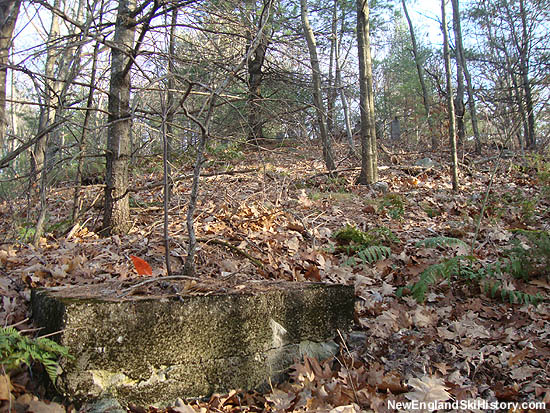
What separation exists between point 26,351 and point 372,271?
3.20 meters

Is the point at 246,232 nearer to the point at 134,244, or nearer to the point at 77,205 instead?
the point at 134,244

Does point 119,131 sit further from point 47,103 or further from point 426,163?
point 426,163

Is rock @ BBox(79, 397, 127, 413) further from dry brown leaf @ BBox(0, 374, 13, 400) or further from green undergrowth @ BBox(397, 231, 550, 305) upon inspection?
green undergrowth @ BBox(397, 231, 550, 305)

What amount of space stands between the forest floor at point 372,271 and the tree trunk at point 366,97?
1.03 metres

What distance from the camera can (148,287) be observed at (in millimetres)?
2686

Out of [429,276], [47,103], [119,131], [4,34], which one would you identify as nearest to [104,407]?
[429,276]

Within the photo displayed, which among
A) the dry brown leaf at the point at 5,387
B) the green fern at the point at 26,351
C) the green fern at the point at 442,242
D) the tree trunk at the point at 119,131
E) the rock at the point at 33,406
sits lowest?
the rock at the point at 33,406

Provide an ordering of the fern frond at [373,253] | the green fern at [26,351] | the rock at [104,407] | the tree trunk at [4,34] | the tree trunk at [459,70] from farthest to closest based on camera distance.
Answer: the tree trunk at [459,70] < the tree trunk at [4,34] < the fern frond at [373,253] < the rock at [104,407] < the green fern at [26,351]

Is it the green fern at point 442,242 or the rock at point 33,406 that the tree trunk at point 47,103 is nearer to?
the rock at point 33,406

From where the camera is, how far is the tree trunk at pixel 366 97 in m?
7.32

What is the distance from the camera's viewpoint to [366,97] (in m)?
7.47

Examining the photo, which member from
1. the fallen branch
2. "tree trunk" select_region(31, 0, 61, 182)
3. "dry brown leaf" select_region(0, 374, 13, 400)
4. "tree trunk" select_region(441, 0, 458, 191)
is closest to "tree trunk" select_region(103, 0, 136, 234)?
"tree trunk" select_region(31, 0, 61, 182)

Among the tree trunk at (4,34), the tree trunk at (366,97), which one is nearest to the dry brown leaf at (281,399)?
the tree trunk at (366,97)

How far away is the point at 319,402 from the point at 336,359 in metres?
0.62
